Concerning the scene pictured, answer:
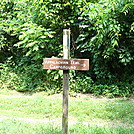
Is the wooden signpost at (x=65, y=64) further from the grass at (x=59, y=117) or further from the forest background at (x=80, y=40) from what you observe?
the forest background at (x=80, y=40)

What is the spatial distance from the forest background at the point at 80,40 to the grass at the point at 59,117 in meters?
1.21

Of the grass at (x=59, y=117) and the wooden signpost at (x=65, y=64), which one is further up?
the wooden signpost at (x=65, y=64)

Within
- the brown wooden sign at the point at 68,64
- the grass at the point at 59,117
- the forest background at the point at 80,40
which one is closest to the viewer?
the brown wooden sign at the point at 68,64

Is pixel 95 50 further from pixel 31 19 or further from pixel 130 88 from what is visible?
pixel 31 19

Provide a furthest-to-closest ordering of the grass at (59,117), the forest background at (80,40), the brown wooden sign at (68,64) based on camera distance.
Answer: the forest background at (80,40)
the grass at (59,117)
the brown wooden sign at (68,64)

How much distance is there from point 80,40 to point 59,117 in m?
3.63

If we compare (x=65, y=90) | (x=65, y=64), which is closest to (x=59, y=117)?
(x=65, y=90)

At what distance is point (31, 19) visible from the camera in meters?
7.92

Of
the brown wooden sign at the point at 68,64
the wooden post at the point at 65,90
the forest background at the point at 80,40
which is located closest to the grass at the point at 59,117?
the wooden post at the point at 65,90

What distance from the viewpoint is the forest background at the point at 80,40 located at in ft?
22.4

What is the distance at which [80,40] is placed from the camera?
7.96 metres

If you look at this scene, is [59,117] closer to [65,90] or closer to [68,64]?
[65,90]

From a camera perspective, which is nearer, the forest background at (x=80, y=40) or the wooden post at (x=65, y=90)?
the wooden post at (x=65, y=90)

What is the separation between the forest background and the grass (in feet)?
3.98
